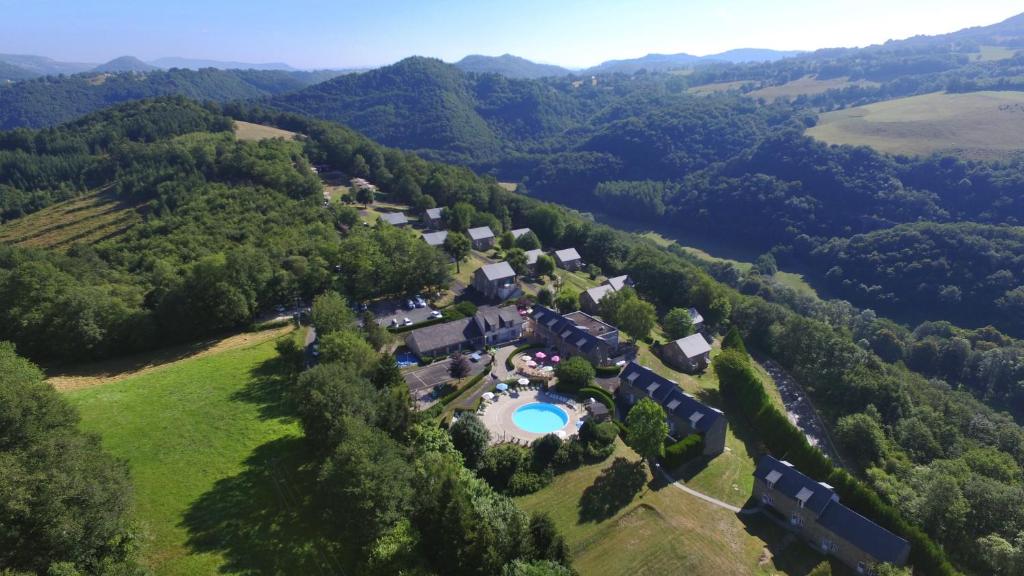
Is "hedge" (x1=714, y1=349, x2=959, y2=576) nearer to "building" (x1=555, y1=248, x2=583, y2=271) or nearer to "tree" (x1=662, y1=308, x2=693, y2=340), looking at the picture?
"tree" (x1=662, y1=308, x2=693, y2=340)

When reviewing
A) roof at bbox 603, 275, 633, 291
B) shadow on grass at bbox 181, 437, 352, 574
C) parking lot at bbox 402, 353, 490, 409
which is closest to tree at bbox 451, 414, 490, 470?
parking lot at bbox 402, 353, 490, 409

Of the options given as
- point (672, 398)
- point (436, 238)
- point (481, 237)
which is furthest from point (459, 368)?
point (481, 237)

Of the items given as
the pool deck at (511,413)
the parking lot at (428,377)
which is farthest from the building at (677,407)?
the parking lot at (428,377)

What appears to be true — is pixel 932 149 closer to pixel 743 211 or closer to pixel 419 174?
pixel 743 211

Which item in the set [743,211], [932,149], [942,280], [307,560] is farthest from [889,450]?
[932,149]

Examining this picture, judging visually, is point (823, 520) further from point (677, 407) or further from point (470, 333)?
point (470, 333)

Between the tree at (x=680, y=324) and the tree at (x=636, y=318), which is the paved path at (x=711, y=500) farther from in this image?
the tree at (x=680, y=324)
